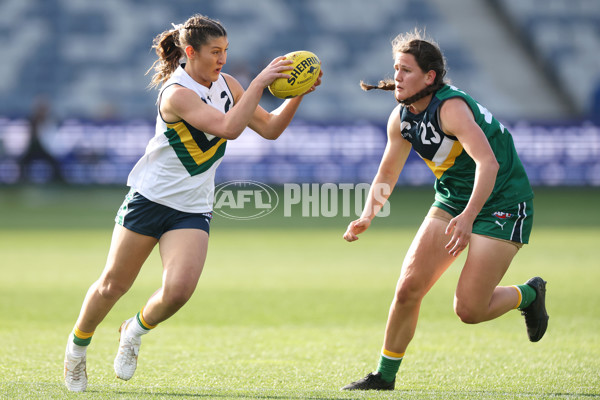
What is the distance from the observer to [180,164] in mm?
4625

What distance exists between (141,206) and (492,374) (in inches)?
93.1

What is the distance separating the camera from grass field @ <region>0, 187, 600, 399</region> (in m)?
4.77

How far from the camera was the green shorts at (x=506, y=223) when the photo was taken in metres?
4.66

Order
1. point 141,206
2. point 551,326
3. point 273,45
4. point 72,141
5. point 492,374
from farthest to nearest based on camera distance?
point 273,45 → point 72,141 → point 551,326 → point 492,374 → point 141,206

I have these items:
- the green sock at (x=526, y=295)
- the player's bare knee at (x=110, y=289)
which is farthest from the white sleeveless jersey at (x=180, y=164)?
the green sock at (x=526, y=295)

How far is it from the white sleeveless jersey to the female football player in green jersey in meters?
1.11

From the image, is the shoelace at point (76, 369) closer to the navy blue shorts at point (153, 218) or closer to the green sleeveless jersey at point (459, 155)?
the navy blue shorts at point (153, 218)

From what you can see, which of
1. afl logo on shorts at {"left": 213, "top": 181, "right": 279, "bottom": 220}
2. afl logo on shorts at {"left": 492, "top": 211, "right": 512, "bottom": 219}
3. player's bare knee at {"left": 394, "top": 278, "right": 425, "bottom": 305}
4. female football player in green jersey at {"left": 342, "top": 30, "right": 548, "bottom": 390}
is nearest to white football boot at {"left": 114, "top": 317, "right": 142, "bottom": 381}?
female football player in green jersey at {"left": 342, "top": 30, "right": 548, "bottom": 390}

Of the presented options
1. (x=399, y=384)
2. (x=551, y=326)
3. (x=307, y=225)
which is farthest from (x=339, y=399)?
(x=307, y=225)

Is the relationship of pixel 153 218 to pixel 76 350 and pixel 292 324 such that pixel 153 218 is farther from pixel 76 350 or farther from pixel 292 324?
pixel 292 324

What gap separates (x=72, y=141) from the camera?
17453mm

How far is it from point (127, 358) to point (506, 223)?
89.0 inches

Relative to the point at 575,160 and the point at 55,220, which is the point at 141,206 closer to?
the point at 55,220

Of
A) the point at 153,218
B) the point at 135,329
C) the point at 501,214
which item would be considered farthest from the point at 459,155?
the point at 135,329
